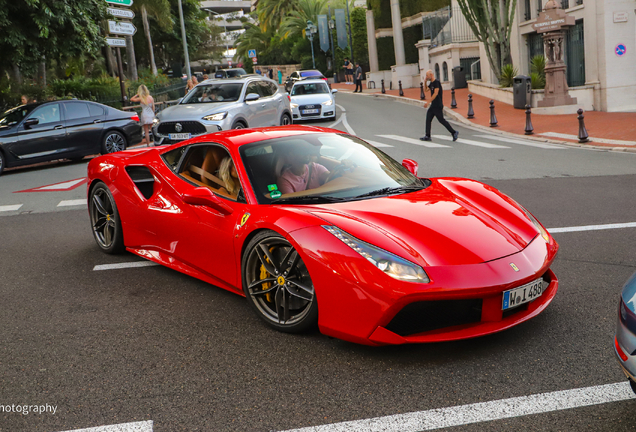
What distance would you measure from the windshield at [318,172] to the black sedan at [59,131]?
456 inches

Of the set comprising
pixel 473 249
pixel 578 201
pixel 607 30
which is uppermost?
pixel 607 30

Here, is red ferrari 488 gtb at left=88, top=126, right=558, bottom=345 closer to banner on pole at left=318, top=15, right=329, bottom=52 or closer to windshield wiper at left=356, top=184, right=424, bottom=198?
windshield wiper at left=356, top=184, right=424, bottom=198

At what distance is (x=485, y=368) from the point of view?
3.56 meters

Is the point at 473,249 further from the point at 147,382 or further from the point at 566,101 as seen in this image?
the point at 566,101

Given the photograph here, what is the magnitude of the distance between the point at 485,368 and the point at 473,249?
2.33 feet

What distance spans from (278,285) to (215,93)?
42.1ft

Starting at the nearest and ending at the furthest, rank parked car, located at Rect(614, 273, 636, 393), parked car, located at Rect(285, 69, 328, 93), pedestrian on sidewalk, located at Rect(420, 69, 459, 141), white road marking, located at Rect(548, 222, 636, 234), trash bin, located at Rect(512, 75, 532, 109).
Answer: parked car, located at Rect(614, 273, 636, 393) → white road marking, located at Rect(548, 222, 636, 234) → pedestrian on sidewalk, located at Rect(420, 69, 459, 141) → trash bin, located at Rect(512, 75, 532, 109) → parked car, located at Rect(285, 69, 328, 93)

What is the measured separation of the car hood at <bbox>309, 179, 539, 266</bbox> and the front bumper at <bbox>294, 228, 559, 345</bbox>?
5.1 inches

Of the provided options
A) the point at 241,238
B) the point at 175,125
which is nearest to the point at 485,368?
the point at 241,238

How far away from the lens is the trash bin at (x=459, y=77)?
121 ft

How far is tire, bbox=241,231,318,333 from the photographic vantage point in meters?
4.07

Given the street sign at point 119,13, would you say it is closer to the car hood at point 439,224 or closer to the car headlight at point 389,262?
the car hood at point 439,224

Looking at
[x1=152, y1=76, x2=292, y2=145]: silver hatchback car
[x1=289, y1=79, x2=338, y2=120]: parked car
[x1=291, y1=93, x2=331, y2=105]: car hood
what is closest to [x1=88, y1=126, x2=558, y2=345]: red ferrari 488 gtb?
[x1=152, y1=76, x2=292, y2=145]: silver hatchback car

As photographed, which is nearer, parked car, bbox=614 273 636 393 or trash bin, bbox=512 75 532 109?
parked car, bbox=614 273 636 393
